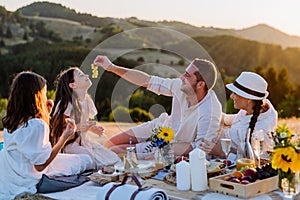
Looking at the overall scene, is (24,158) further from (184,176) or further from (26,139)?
(184,176)

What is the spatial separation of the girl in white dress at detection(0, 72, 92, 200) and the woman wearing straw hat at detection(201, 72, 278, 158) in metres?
1.34

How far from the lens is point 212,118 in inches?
163

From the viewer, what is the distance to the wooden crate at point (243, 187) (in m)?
2.66

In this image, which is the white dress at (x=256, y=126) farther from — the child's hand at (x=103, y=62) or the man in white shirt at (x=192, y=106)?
the child's hand at (x=103, y=62)

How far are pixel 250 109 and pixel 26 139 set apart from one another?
1861 mm

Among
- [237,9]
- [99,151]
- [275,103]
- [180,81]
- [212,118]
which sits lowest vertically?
[275,103]

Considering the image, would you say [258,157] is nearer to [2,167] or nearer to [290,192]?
[290,192]

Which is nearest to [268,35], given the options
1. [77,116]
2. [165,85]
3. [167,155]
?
[165,85]

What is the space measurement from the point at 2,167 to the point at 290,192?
1995 mm

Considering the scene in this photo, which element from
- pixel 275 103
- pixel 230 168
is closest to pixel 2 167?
pixel 230 168

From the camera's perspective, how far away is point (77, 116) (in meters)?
4.03

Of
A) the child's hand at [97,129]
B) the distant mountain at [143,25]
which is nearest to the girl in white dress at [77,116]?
the child's hand at [97,129]

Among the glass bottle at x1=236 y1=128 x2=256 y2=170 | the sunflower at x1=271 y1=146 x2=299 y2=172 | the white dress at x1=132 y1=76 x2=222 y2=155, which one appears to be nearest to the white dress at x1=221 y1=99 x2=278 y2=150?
the white dress at x1=132 y1=76 x2=222 y2=155

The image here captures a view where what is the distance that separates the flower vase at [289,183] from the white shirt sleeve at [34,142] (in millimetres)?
1569
